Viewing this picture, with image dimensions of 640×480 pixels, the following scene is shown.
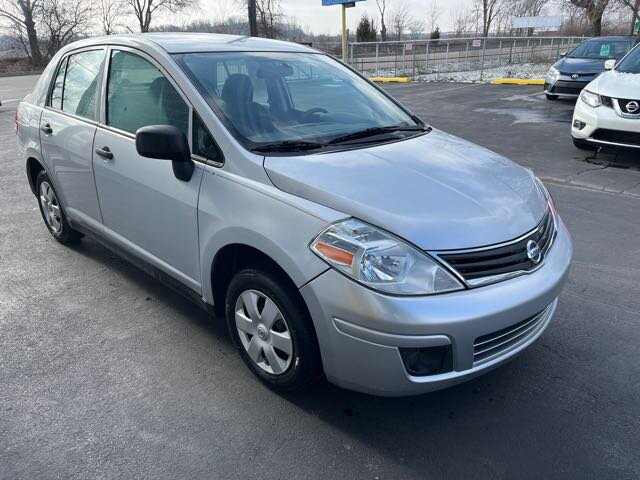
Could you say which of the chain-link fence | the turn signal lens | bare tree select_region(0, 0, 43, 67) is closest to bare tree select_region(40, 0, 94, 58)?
bare tree select_region(0, 0, 43, 67)

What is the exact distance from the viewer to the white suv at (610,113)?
6.68 m

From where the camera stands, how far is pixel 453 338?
2.14 m

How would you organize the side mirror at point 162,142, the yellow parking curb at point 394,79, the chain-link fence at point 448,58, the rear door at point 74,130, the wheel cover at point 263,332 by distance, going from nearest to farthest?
the wheel cover at point 263,332
the side mirror at point 162,142
the rear door at point 74,130
the yellow parking curb at point 394,79
the chain-link fence at point 448,58

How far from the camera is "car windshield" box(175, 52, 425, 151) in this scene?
2875mm

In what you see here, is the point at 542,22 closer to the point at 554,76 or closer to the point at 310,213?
the point at 554,76

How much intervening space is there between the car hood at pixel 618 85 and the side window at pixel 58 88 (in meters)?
6.43

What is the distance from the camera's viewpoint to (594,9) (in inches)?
952

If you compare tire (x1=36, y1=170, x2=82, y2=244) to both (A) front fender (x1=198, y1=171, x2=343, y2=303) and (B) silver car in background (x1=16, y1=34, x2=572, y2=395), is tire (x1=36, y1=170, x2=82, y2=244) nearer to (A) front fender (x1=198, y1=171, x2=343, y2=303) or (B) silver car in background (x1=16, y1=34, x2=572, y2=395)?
(B) silver car in background (x1=16, y1=34, x2=572, y2=395)

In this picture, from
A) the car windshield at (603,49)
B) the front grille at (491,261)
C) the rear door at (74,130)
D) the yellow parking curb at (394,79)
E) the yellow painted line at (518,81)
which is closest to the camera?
the front grille at (491,261)

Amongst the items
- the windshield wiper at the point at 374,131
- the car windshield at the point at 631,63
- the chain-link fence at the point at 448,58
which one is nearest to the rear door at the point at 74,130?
the windshield wiper at the point at 374,131

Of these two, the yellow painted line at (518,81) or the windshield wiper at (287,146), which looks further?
the yellow painted line at (518,81)

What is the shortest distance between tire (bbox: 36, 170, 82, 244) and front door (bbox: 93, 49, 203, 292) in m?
1.05

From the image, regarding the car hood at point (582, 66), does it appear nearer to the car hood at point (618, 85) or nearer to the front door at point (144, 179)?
the car hood at point (618, 85)

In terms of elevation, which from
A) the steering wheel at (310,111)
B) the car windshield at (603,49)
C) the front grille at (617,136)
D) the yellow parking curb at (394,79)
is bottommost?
the front grille at (617,136)
